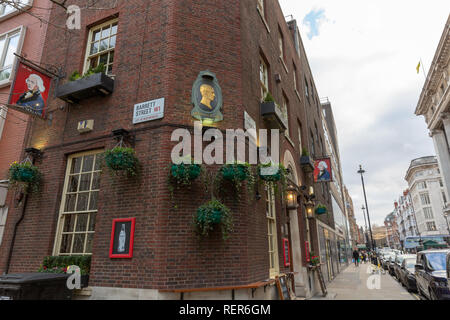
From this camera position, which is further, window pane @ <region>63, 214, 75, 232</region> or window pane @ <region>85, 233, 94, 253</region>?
window pane @ <region>63, 214, 75, 232</region>

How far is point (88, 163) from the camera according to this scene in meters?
7.86

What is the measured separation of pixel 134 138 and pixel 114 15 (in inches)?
186

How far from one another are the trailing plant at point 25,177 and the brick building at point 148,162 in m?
0.23

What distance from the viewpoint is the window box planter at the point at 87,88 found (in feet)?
25.1

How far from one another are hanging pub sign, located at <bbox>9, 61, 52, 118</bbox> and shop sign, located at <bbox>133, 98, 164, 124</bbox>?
11.8ft

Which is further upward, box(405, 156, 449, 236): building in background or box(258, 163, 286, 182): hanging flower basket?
box(405, 156, 449, 236): building in background

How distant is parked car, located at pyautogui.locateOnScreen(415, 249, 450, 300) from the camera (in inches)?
332

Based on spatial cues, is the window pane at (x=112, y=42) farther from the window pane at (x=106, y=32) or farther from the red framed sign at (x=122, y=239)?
the red framed sign at (x=122, y=239)

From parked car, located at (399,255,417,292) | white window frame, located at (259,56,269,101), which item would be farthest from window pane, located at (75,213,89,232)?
parked car, located at (399,255,417,292)

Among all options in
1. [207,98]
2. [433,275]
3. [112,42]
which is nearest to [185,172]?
[207,98]

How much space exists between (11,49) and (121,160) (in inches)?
362

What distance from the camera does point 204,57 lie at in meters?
7.73

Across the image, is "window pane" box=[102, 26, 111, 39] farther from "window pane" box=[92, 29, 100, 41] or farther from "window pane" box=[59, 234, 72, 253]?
"window pane" box=[59, 234, 72, 253]
